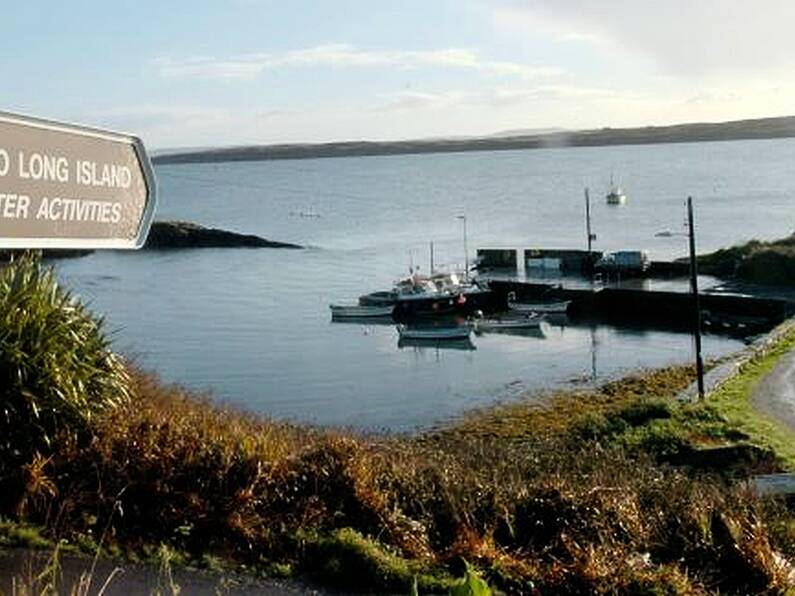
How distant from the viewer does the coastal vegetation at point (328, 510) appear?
666 cm

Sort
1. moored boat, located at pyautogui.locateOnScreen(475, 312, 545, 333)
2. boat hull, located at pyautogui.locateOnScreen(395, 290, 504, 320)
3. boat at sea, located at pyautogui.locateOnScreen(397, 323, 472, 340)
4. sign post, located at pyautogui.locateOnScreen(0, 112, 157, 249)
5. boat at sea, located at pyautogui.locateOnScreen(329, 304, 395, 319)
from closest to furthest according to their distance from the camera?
sign post, located at pyautogui.locateOnScreen(0, 112, 157, 249) → boat at sea, located at pyautogui.locateOnScreen(397, 323, 472, 340) → moored boat, located at pyautogui.locateOnScreen(475, 312, 545, 333) → boat hull, located at pyautogui.locateOnScreen(395, 290, 504, 320) → boat at sea, located at pyautogui.locateOnScreen(329, 304, 395, 319)

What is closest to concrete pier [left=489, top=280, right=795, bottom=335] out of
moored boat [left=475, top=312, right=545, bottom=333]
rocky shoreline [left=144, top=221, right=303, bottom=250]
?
moored boat [left=475, top=312, right=545, bottom=333]

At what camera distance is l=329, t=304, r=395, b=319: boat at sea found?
190 feet

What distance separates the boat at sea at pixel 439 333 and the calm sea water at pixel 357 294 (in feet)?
2.81

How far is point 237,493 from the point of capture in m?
7.20

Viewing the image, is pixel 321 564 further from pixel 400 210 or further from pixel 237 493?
pixel 400 210

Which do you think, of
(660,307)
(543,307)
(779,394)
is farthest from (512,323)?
(779,394)

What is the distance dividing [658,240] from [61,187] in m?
88.9

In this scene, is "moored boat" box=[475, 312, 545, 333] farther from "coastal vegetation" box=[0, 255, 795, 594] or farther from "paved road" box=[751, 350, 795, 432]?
"coastal vegetation" box=[0, 255, 795, 594]

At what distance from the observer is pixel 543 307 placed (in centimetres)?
5700

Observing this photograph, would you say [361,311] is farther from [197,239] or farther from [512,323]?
[197,239]

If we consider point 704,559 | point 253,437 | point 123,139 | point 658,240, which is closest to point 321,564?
point 253,437

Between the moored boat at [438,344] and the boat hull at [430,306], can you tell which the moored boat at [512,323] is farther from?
the moored boat at [438,344]

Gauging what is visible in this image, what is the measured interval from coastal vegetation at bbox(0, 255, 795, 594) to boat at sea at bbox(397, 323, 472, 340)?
4396 cm
